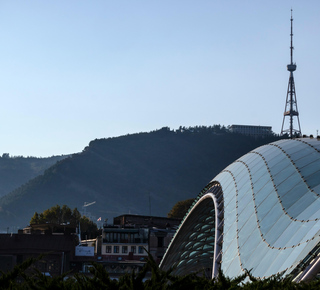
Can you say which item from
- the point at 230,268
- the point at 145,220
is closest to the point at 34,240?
the point at 145,220

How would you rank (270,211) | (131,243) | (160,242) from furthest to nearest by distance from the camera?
1. (131,243)
2. (160,242)
3. (270,211)

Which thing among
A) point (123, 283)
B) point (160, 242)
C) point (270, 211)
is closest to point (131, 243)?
point (160, 242)

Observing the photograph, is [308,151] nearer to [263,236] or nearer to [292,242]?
[263,236]

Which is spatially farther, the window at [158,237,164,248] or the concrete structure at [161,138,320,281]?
the window at [158,237,164,248]

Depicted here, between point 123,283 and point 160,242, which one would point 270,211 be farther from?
point 160,242

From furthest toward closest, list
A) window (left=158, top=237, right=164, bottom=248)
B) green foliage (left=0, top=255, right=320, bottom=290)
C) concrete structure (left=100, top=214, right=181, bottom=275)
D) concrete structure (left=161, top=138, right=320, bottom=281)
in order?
1. window (left=158, top=237, right=164, bottom=248)
2. concrete structure (left=100, top=214, right=181, bottom=275)
3. concrete structure (left=161, top=138, right=320, bottom=281)
4. green foliage (left=0, top=255, right=320, bottom=290)

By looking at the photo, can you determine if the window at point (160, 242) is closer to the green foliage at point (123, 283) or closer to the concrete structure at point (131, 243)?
the concrete structure at point (131, 243)

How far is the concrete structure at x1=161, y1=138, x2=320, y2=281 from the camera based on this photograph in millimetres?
37188

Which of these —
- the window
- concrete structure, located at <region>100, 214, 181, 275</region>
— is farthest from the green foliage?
the window

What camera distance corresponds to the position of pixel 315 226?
37.4 meters

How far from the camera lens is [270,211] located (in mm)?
44250

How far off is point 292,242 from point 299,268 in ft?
12.6

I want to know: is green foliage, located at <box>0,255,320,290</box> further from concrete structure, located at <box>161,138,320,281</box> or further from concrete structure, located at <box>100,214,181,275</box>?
concrete structure, located at <box>100,214,181,275</box>

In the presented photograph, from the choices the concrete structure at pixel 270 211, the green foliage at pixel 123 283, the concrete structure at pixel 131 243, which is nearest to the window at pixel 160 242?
the concrete structure at pixel 131 243
